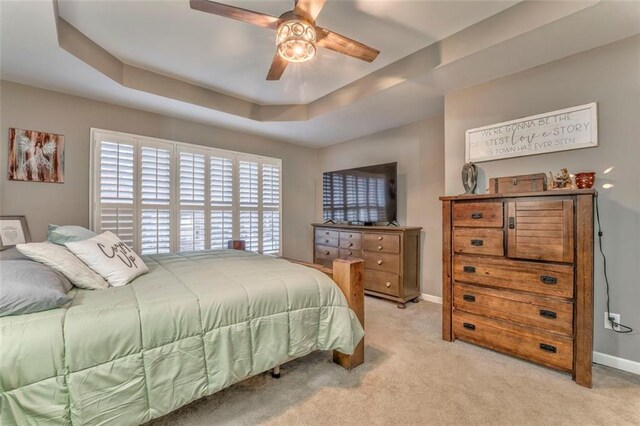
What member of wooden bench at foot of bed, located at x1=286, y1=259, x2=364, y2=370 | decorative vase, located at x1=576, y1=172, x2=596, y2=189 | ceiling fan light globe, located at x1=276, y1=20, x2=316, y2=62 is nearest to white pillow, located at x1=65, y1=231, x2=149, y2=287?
wooden bench at foot of bed, located at x1=286, y1=259, x2=364, y2=370

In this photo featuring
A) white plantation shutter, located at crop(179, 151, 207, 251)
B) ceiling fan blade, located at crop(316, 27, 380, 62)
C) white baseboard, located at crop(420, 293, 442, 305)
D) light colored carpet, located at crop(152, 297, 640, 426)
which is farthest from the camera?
white plantation shutter, located at crop(179, 151, 207, 251)

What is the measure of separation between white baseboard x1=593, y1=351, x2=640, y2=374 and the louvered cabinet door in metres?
0.88

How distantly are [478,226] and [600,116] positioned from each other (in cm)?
120

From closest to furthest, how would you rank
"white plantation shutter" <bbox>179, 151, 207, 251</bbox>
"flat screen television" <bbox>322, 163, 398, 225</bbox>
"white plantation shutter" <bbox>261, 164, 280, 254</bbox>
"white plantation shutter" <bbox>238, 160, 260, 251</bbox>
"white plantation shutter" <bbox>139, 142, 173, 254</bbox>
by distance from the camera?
1. "white plantation shutter" <bbox>139, 142, 173, 254</bbox>
2. "white plantation shutter" <bbox>179, 151, 207, 251</bbox>
3. "flat screen television" <bbox>322, 163, 398, 225</bbox>
4. "white plantation shutter" <bbox>238, 160, 260, 251</bbox>
5. "white plantation shutter" <bbox>261, 164, 280, 254</bbox>

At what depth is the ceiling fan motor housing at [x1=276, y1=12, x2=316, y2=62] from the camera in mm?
1702

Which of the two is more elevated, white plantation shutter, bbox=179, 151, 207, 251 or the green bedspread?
white plantation shutter, bbox=179, 151, 207, 251

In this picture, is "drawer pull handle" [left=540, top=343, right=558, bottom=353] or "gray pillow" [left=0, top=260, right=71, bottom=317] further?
"drawer pull handle" [left=540, top=343, right=558, bottom=353]

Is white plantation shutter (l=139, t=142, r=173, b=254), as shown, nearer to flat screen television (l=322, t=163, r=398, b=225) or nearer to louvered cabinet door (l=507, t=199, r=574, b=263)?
flat screen television (l=322, t=163, r=398, b=225)

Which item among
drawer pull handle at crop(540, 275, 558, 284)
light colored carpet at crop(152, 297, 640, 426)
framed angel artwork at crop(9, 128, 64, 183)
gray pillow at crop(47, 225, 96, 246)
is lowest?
light colored carpet at crop(152, 297, 640, 426)

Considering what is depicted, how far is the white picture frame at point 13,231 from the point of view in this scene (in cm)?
246

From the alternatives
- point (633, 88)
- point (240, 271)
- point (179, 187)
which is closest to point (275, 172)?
point (179, 187)

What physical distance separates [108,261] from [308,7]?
199 cm

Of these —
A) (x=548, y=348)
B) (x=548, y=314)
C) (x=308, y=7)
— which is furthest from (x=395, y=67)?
(x=548, y=348)

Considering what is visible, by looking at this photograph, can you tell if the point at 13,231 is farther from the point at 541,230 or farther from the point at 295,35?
the point at 541,230
